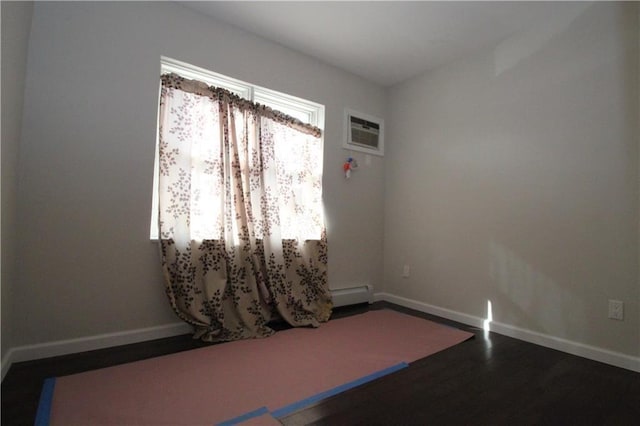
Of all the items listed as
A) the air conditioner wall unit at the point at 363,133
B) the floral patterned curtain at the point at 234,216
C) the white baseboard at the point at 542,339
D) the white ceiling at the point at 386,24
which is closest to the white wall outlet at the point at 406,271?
the white baseboard at the point at 542,339

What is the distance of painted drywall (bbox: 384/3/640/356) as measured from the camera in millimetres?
2043

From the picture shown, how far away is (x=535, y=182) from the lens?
2424 mm

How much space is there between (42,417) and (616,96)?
144 inches

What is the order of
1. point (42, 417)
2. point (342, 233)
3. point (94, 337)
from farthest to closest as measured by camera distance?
1. point (342, 233)
2. point (94, 337)
3. point (42, 417)

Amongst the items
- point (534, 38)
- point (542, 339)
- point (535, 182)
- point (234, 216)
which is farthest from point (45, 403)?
point (534, 38)

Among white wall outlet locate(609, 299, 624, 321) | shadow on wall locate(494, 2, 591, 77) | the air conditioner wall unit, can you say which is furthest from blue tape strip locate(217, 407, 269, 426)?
shadow on wall locate(494, 2, 591, 77)

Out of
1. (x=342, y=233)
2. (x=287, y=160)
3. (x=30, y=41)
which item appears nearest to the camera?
(x=30, y=41)

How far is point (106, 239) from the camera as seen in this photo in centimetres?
200

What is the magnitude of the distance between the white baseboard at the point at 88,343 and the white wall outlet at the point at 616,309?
293cm

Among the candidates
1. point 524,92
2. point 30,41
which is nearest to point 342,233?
point 524,92

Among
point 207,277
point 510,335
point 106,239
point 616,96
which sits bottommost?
point 510,335

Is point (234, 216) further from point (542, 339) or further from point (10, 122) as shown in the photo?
point (542, 339)

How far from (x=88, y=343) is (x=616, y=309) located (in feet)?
11.2

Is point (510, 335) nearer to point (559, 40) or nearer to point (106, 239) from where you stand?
point (559, 40)
